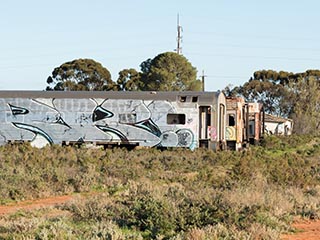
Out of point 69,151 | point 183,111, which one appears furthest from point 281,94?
point 69,151

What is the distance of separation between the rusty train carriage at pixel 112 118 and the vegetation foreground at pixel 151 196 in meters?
5.54

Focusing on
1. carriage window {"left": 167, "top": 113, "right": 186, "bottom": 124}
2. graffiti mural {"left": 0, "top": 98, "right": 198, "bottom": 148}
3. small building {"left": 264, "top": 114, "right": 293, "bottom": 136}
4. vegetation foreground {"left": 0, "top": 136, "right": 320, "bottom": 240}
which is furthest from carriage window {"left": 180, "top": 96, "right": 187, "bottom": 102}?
small building {"left": 264, "top": 114, "right": 293, "bottom": 136}

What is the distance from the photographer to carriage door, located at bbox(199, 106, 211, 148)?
3078 centimetres

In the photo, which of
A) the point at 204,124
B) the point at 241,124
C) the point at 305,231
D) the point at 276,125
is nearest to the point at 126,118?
the point at 204,124

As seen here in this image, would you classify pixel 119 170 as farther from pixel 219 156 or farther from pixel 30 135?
pixel 30 135

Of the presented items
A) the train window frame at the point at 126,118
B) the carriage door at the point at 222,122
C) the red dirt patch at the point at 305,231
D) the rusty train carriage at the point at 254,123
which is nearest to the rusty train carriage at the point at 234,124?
the carriage door at the point at 222,122

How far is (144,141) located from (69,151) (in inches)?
221

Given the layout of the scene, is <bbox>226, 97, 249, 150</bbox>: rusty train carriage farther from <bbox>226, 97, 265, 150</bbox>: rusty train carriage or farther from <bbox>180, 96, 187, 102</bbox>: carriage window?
<bbox>180, 96, 187, 102</bbox>: carriage window

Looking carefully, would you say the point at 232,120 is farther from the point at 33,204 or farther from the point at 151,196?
the point at 151,196

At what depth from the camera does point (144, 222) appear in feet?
32.0

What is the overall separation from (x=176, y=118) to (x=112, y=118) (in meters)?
2.87

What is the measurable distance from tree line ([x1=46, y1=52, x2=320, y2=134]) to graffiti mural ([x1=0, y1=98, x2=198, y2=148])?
2546 centimetres

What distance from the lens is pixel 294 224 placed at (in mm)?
10992

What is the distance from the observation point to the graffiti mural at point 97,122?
30016mm
